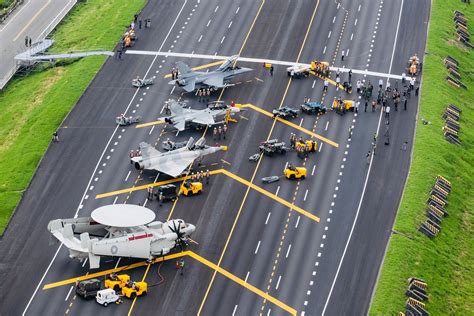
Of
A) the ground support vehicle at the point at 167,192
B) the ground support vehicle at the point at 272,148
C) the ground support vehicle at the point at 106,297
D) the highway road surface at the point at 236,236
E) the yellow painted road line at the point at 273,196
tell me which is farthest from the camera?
the ground support vehicle at the point at 272,148

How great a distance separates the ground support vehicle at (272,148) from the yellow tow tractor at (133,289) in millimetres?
44435

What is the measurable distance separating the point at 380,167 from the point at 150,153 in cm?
4150

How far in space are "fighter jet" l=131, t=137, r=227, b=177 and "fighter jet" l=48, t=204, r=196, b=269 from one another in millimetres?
16776

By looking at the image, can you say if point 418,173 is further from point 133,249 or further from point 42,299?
point 42,299

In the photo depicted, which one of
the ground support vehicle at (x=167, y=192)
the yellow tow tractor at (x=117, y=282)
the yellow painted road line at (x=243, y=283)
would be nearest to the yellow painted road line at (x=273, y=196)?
the ground support vehicle at (x=167, y=192)

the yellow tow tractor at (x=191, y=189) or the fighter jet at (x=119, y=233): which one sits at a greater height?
the yellow tow tractor at (x=191, y=189)

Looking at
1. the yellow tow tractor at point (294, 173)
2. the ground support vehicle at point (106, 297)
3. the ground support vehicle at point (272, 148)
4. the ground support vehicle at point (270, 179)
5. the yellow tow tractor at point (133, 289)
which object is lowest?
the ground support vehicle at point (106, 297)

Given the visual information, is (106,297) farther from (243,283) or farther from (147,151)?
(147,151)

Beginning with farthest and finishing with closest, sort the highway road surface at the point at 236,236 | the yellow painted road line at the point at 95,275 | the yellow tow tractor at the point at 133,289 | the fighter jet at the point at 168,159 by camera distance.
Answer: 1. the fighter jet at the point at 168,159
2. the yellow painted road line at the point at 95,275
3. the highway road surface at the point at 236,236
4. the yellow tow tractor at the point at 133,289

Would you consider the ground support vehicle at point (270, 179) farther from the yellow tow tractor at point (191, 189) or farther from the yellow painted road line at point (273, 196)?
the yellow tow tractor at point (191, 189)

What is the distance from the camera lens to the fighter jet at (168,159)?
188875 millimetres

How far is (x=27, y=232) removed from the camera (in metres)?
178

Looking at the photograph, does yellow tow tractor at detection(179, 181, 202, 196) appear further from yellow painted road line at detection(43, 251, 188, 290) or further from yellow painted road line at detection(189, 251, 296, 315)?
yellow painted road line at detection(43, 251, 188, 290)

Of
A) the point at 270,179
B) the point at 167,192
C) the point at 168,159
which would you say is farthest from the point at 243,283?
the point at 168,159
